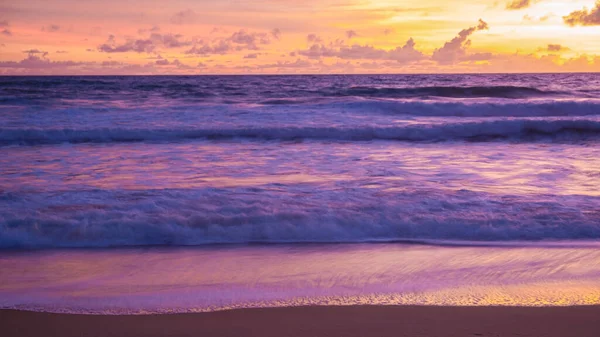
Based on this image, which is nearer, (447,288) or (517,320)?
(517,320)

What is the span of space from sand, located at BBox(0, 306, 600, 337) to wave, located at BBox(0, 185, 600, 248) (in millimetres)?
1602

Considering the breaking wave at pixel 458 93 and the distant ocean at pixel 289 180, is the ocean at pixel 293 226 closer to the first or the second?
the distant ocean at pixel 289 180

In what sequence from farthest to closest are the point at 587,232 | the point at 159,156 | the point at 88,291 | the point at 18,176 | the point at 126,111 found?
the point at 126,111, the point at 159,156, the point at 18,176, the point at 587,232, the point at 88,291

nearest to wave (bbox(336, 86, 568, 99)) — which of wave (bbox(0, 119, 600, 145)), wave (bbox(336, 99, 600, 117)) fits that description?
wave (bbox(336, 99, 600, 117))

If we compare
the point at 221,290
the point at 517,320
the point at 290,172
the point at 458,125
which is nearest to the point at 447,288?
the point at 517,320

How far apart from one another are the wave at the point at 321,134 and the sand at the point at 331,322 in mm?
9349

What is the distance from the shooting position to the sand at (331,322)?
2887mm

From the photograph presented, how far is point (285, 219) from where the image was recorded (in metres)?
5.15

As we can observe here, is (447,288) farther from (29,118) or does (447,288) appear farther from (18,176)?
(29,118)

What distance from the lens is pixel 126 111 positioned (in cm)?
1777

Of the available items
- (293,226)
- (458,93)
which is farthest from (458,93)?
(293,226)

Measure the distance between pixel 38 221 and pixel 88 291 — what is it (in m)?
1.85

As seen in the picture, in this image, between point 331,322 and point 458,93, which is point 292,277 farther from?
point 458,93

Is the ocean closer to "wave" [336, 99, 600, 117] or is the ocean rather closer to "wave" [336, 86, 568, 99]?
"wave" [336, 99, 600, 117]
